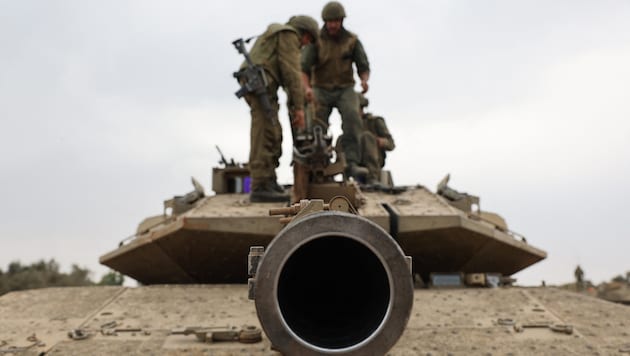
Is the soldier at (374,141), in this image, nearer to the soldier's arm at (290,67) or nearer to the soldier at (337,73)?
the soldier at (337,73)

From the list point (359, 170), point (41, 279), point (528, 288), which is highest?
point (359, 170)

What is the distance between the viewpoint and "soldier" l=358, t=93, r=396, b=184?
8430mm

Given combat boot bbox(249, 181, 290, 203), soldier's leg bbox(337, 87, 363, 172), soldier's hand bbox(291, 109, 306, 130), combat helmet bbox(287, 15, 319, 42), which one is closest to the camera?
combat boot bbox(249, 181, 290, 203)

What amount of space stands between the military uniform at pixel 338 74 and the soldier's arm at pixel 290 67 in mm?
1411

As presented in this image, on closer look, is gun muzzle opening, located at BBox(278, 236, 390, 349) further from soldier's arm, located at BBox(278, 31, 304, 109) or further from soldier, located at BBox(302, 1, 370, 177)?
soldier, located at BBox(302, 1, 370, 177)

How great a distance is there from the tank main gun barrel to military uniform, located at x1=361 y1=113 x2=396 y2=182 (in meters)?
5.90

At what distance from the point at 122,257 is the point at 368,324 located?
3958 mm

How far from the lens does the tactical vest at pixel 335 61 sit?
24.2 ft

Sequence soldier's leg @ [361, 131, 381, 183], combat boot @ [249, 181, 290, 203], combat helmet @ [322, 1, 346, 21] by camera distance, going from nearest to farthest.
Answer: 1. combat boot @ [249, 181, 290, 203]
2. combat helmet @ [322, 1, 346, 21]
3. soldier's leg @ [361, 131, 381, 183]

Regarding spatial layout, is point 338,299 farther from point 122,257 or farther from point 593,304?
point 122,257

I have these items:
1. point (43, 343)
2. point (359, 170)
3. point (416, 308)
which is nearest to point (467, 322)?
point (416, 308)

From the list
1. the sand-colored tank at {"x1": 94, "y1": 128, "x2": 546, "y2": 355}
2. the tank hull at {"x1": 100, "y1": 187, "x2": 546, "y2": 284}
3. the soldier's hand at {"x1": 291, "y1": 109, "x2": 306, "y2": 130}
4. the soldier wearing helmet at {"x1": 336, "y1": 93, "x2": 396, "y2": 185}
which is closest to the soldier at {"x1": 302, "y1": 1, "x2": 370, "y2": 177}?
the soldier wearing helmet at {"x1": 336, "y1": 93, "x2": 396, "y2": 185}

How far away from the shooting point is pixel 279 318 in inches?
80.1

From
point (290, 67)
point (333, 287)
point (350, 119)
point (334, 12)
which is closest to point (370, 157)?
point (350, 119)
